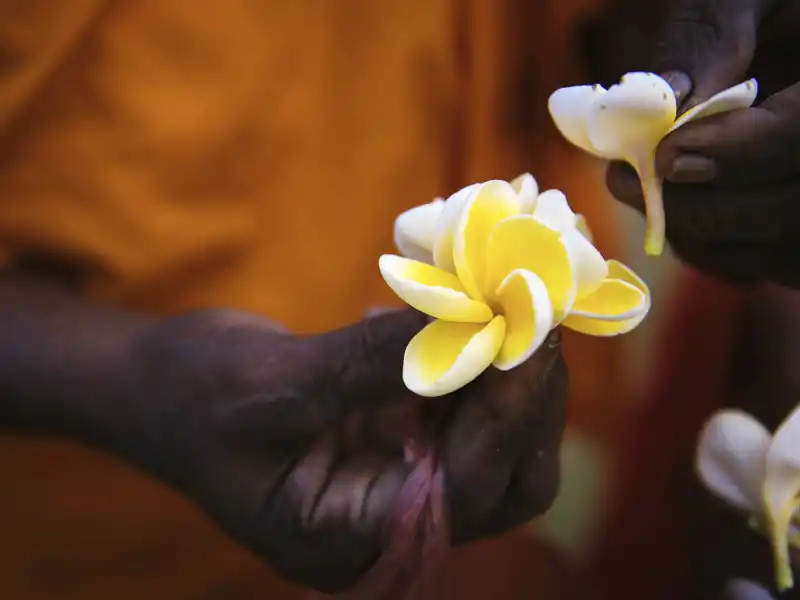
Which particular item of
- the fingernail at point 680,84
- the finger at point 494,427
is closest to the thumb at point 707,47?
the fingernail at point 680,84

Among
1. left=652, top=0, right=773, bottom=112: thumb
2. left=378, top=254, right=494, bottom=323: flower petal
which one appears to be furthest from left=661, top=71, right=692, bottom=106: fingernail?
left=378, top=254, right=494, bottom=323: flower petal

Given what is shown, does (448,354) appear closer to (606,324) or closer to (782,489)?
(606,324)

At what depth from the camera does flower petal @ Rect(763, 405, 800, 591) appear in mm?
281

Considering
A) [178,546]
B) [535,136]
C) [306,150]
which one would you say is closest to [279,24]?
[306,150]

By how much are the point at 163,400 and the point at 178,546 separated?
145 millimetres

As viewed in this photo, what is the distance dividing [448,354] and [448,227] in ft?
0.12

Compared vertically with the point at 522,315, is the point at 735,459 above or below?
below

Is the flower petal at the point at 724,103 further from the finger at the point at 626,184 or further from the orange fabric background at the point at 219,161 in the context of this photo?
the orange fabric background at the point at 219,161

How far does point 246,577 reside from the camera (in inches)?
17.2

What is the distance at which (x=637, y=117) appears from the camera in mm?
239

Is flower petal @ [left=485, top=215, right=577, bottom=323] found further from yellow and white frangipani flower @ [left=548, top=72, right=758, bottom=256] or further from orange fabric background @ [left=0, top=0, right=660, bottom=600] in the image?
orange fabric background @ [left=0, top=0, right=660, bottom=600]

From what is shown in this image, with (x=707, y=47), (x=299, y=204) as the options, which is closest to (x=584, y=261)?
(x=707, y=47)

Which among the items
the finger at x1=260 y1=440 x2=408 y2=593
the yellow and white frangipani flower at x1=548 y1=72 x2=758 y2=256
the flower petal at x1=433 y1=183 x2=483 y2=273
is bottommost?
the finger at x1=260 y1=440 x2=408 y2=593

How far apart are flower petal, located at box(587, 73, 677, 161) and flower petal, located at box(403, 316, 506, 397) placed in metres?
0.07
